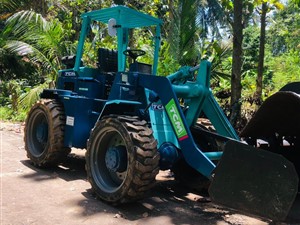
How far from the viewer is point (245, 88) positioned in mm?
13719

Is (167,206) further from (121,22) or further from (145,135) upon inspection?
(121,22)

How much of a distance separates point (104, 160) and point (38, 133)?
2021 mm

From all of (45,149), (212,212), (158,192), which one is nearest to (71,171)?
(45,149)

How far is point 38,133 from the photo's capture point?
6.59 meters

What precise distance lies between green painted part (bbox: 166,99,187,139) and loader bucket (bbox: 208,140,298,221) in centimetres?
108

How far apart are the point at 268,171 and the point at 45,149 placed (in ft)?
13.2

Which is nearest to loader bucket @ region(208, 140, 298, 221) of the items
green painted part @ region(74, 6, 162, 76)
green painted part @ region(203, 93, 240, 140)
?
green painted part @ region(203, 93, 240, 140)

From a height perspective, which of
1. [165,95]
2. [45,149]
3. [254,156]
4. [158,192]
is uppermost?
[165,95]

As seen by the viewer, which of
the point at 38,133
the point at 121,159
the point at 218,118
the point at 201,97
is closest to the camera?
the point at 121,159

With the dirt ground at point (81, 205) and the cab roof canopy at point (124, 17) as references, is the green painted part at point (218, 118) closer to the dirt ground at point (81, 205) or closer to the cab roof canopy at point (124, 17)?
the dirt ground at point (81, 205)

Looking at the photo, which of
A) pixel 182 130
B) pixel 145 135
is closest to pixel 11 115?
pixel 145 135

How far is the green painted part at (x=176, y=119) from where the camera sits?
4.50 metres

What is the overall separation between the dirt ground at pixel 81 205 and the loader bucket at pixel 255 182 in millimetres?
337

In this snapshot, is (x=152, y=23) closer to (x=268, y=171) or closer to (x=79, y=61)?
(x=79, y=61)
